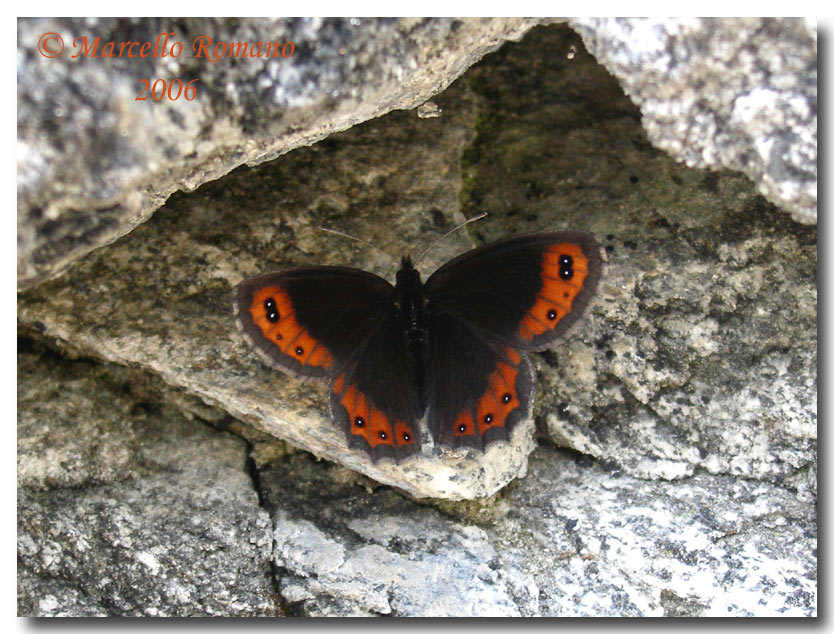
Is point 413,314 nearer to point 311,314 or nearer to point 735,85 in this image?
point 311,314

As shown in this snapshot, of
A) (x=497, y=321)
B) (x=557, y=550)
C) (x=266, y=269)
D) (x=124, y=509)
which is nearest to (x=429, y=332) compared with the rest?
(x=497, y=321)

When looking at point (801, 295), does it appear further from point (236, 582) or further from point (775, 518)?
point (236, 582)

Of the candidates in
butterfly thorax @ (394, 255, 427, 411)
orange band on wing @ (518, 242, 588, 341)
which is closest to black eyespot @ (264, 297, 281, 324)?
butterfly thorax @ (394, 255, 427, 411)

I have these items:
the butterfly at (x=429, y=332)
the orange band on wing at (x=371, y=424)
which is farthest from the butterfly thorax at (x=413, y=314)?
the orange band on wing at (x=371, y=424)

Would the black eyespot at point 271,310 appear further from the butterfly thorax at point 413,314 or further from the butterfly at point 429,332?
the butterfly thorax at point 413,314

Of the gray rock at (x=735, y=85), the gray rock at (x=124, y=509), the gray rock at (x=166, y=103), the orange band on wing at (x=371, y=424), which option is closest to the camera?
the gray rock at (x=166, y=103)

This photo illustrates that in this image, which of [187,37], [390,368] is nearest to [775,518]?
[390,368]
